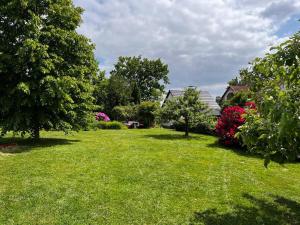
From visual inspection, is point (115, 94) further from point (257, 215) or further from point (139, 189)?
point (257, 215)

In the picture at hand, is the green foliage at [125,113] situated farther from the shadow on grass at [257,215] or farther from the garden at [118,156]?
the shadow on grass at [257,215]

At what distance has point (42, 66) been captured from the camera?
520 inches

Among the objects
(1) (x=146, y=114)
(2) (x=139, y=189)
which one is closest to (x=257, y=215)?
(2) (x=139, y=189)

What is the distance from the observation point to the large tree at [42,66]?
13.1 m

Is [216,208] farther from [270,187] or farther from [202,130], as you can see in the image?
[202,130]

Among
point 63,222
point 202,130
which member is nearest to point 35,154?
point 63,222

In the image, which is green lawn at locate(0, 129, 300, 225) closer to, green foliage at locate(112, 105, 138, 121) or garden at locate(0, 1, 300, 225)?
garden at locate(0, 1, 300, 225)

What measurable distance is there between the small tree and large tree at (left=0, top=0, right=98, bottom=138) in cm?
663

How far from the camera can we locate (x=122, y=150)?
44.7 feet

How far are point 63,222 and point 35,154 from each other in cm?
627

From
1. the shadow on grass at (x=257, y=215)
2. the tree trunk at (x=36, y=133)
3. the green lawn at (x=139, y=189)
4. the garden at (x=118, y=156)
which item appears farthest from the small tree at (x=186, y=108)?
the shadow on grass at (x=257, y=215)

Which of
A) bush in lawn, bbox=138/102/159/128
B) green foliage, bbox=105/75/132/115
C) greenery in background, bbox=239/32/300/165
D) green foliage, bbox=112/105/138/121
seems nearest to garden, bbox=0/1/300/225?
greenery in background, bbox=239/32/300/165

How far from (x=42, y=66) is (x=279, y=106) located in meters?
11.4

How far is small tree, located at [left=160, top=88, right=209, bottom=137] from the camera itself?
2072cm
